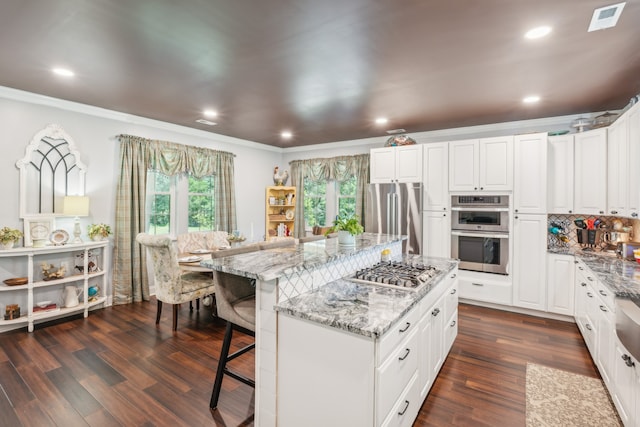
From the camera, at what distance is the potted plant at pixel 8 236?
135 inches

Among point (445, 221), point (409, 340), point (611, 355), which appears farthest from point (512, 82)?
point (409, 340)

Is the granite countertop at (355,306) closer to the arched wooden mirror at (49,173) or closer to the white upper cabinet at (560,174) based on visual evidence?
the white upper cabinet at (560,174)

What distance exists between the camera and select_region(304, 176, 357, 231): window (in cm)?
640

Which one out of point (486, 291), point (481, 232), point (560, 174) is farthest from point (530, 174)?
point (486, 291)

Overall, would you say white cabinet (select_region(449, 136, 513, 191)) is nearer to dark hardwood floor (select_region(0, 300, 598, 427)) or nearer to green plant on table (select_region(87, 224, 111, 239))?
dark hardwood floor (select_region(0, 300, 598, 427))

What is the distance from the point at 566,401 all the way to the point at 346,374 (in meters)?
1.95

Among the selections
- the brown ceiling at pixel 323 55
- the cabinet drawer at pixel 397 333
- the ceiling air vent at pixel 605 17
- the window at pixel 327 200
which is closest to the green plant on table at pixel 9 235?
the brown ceiling at pixel 323 55

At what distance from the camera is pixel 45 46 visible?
97.6 inches

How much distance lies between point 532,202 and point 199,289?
421cm

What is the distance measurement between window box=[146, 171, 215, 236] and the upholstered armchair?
5.29 ft

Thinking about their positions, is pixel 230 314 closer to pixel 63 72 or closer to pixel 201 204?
pixel 63 72

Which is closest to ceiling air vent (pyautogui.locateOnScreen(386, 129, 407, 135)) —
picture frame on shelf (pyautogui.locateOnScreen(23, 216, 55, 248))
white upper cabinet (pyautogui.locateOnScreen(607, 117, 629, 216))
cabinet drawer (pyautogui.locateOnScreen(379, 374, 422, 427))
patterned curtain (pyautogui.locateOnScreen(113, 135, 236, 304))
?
white upper cabinet (pyautogui.locateOnScreen(607, 117, 629, 216))

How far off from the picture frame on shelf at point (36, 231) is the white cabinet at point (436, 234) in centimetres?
484

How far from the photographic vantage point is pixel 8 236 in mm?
3445
